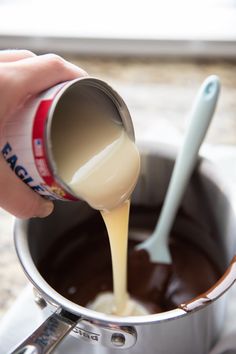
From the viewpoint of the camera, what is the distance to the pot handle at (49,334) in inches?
20.2

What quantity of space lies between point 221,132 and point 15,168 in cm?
52

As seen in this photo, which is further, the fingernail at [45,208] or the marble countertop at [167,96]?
the marble countertop at [167,96]

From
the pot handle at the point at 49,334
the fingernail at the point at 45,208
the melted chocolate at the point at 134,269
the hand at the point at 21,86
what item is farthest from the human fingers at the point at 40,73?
the melted chocolate at the point at 134,269

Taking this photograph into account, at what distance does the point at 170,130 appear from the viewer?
0.90 m

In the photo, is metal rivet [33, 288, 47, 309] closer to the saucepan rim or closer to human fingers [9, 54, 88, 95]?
the saucepan rim

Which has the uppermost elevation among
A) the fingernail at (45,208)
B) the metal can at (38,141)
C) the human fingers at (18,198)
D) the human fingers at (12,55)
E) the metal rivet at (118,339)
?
the human fingers at (12,55)

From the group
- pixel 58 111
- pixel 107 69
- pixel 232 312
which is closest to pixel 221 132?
pixel 107 69

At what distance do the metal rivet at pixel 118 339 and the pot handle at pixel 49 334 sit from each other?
4 centimetres

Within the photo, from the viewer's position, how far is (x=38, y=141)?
466mm

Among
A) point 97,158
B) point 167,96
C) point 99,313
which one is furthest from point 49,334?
point 167,96

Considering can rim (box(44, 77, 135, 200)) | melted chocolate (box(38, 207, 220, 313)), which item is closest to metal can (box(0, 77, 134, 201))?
can rim (box(44, 77, 135, 200))

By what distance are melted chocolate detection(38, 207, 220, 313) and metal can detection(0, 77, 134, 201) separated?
278mm

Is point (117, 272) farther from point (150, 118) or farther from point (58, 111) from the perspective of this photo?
point (150, 118)

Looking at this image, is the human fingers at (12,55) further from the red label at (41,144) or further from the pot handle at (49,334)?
the pot handle at (49,334)
